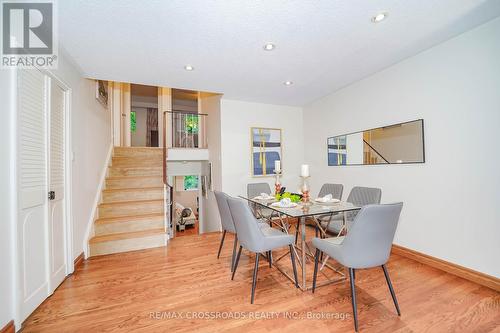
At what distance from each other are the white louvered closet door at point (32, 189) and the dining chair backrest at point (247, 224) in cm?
170

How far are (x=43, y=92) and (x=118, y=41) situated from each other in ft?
2.84

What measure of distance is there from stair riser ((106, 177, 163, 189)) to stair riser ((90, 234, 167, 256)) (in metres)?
1.29

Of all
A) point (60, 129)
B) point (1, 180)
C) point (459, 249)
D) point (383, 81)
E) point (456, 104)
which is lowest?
point (459, 249)

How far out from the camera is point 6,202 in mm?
1524

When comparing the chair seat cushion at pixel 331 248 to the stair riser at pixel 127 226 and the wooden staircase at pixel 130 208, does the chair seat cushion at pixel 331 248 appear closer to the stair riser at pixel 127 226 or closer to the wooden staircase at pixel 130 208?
the wooden staircase at pixel 130 208

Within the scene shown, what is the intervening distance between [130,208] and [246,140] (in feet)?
8.10

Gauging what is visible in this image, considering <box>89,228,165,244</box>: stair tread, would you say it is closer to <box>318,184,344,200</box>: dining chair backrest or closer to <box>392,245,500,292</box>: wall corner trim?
<box>318,184,344,200</box>: dining chair backrest

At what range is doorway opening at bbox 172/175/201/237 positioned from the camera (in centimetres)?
865

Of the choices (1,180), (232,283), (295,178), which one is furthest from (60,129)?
(295,178)

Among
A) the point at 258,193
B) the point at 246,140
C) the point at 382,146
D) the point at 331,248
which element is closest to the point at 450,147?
the point at 382,146

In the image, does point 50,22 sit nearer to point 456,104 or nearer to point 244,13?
point 244,13

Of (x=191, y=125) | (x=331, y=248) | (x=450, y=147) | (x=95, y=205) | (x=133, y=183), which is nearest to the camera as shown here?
(x=331, y=248)

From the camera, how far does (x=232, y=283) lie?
2.21 metres

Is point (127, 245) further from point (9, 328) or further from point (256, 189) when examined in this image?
point (256, 189)
